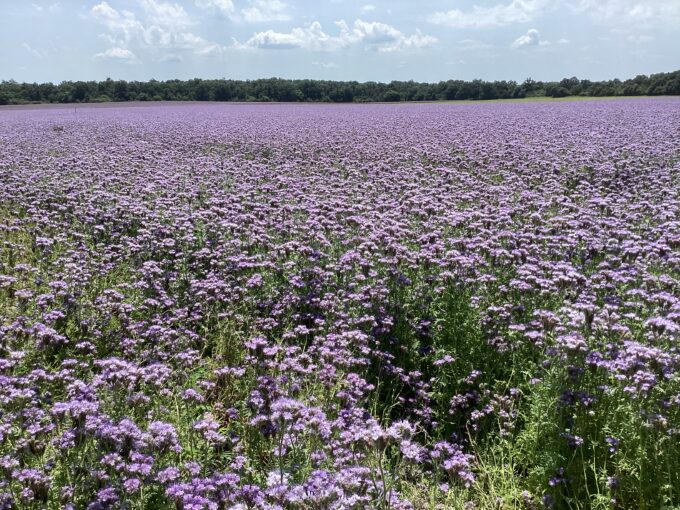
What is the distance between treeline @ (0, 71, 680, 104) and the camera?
199ft

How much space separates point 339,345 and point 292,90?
209 ft

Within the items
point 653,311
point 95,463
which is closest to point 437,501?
point 95,463

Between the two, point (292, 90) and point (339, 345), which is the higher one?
point (292, 90)

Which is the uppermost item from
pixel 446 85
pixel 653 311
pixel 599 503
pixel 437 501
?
pixel 446 85

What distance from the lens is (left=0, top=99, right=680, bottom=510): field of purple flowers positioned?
311 centimetres

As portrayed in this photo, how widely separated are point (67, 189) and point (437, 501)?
855 cm

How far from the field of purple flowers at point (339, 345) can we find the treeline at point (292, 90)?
188ft

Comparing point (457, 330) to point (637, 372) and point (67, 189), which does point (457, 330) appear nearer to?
point (637, 372)

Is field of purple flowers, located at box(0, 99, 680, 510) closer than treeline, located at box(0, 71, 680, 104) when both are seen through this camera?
Yes

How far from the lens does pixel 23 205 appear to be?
27.4 ft

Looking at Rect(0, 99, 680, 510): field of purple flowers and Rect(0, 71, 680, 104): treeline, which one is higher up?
Rect(0, 71, 680, 104): treeline

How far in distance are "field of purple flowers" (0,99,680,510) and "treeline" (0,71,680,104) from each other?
57.2 m

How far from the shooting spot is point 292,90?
64.2 meters

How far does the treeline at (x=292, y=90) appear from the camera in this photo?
199ft
